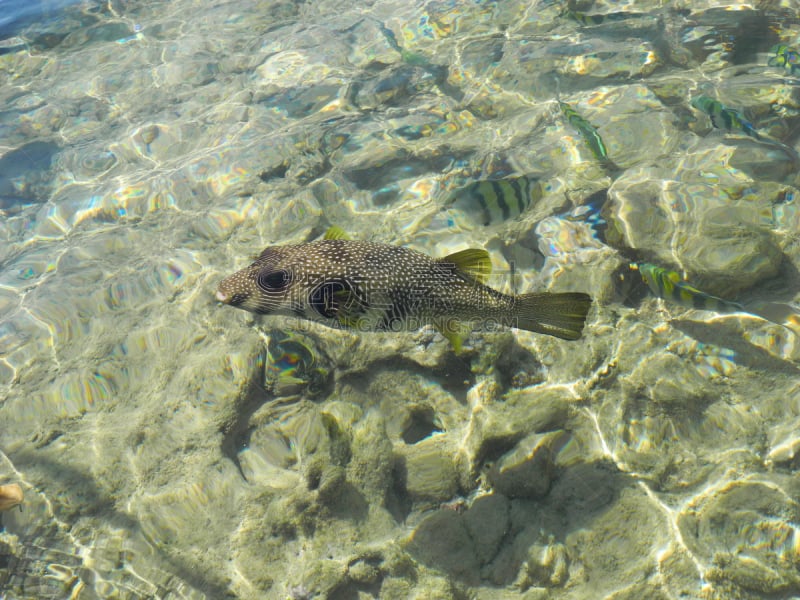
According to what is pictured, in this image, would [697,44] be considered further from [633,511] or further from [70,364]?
[70,364]

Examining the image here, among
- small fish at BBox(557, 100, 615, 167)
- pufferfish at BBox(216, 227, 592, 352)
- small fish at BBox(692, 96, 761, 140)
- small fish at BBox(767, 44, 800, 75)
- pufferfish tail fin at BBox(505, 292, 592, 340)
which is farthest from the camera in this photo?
small fish at BBox(767, 44, 800, 75)

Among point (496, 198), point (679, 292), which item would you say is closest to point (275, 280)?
point (496, 198)

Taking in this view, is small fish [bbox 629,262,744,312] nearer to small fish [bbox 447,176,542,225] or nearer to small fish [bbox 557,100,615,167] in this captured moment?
small fish [bbox 447,176,542,225]

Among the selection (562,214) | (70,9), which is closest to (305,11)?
(70,9)

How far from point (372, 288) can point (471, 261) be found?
Result: 68 centimetres

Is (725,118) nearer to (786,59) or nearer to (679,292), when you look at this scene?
(786,59)

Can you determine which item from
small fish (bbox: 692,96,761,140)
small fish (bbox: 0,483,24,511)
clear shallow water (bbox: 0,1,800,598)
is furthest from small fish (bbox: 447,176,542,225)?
small fish (bbox: 0,483,24,511)

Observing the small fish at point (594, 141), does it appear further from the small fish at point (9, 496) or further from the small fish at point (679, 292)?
the small fish at point (9, 496)

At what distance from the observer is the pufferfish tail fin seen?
2.82 metres

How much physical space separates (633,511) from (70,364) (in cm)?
497

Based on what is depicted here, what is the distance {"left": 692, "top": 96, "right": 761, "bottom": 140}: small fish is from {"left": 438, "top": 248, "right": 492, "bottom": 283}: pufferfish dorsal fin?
162 inches

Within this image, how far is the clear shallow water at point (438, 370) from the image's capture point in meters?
3.22

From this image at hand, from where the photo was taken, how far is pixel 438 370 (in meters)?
4.06

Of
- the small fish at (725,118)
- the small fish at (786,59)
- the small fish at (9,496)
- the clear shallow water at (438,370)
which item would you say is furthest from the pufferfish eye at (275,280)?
the small fish at (786,59)
